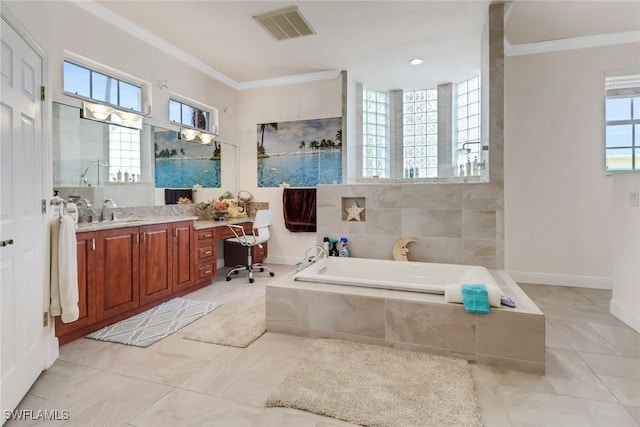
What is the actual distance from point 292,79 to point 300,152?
1.09 metres

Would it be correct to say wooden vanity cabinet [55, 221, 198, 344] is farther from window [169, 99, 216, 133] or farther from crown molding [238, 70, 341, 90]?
crown molding [238, 70, 341, 90]

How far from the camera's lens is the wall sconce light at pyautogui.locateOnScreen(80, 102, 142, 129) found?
10.0ft

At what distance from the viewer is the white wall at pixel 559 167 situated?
3643 millimetres

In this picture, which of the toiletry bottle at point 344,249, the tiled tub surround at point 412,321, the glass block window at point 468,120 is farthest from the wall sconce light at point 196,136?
the glass block window at point 468,120

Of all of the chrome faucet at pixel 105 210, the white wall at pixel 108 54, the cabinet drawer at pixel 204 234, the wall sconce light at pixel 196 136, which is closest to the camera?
the white wall at pixel 108 54

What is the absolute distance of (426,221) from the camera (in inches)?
127

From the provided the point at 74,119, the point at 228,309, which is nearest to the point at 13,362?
→ the point at 228,309

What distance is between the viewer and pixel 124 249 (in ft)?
8.97

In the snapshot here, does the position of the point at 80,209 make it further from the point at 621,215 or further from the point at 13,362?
the point at 621,215

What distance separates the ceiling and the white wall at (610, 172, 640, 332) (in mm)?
1755

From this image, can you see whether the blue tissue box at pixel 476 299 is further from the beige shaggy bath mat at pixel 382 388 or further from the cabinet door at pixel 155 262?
the cabinet door at pixel 155 262

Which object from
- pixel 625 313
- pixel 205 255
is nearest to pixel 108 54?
pixel 205 255

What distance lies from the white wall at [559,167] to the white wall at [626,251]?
93 cm

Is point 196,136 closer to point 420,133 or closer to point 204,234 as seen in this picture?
point 204,234
